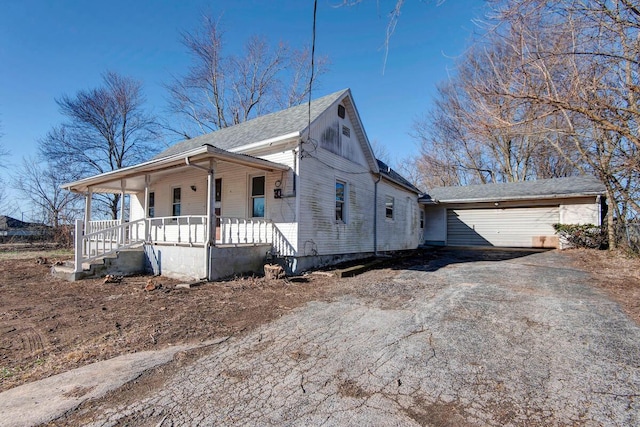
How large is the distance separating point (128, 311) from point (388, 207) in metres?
11.1

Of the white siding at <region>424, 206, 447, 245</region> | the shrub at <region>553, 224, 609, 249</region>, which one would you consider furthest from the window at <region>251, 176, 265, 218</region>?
the shrub at <region>553, 224, 609, 249</region>

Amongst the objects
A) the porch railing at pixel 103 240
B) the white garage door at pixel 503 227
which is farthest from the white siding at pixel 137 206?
the white garage door at pixel 503 227

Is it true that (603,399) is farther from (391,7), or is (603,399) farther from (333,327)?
(391,7)

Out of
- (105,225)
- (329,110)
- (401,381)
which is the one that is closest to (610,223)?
(329,110)

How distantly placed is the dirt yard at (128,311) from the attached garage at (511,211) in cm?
735

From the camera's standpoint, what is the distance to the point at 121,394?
8.88 ft

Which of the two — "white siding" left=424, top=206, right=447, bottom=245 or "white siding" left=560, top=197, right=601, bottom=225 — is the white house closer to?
"white siding" left=424, top=206, right=447, bottom=245

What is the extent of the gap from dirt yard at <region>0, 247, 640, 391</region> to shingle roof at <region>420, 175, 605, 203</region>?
7.39 metres

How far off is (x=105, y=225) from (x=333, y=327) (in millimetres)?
10440

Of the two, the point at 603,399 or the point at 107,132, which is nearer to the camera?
the point at 603,399

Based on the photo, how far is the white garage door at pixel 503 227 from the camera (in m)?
16.4

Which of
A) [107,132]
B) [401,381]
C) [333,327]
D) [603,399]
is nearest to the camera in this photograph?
[603,399]

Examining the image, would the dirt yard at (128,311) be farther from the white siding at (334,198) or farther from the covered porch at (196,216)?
the white siding at (334,198)

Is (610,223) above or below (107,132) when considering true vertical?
below
